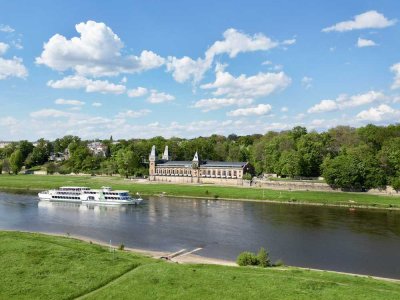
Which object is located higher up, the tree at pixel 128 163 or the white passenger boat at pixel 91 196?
the tree at pixel 128 163

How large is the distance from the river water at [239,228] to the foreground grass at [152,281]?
961 centimetres

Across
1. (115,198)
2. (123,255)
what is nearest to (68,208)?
(115,198)

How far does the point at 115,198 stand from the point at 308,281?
203 ft

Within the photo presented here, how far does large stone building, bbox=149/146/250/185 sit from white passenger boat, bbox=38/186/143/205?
3457 centimetres

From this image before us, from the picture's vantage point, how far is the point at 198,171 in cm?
12131

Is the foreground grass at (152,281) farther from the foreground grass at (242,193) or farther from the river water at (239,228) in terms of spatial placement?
the foreground grass at (242,193)

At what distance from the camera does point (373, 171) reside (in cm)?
8625

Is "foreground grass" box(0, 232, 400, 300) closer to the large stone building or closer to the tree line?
the tree line

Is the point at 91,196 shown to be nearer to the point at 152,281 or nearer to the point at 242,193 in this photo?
the point at 242,193

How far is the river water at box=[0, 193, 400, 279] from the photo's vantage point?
4275 centimetres

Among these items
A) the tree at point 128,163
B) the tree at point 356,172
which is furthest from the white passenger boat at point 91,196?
the tree at point 356,172

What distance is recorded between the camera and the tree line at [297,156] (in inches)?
3457

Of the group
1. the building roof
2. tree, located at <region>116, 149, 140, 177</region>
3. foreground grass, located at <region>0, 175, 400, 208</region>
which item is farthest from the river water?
tree, located at <region>116, 149, 140, 177</region>

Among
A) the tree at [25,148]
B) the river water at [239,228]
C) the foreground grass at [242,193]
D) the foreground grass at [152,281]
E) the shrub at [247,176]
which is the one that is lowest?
the river water at [239,228]
